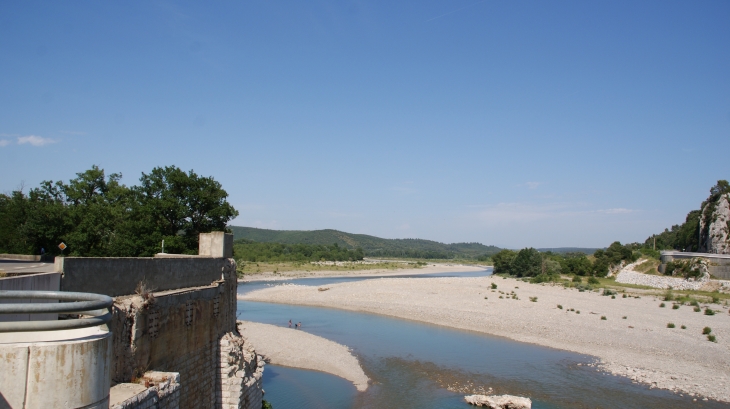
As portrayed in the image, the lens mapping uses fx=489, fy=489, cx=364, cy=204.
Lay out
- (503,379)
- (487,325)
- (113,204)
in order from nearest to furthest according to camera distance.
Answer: (503,379), (113,204), (487,325)

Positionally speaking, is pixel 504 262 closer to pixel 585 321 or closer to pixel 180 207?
pixel 585 321

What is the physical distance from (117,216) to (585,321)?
117 ft

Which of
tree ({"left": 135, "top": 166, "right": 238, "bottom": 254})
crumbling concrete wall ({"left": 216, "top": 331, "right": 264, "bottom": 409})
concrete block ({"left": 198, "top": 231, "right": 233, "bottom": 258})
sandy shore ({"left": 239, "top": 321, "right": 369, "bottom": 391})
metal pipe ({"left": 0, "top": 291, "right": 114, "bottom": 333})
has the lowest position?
sandy shore ({"left": 239, "top": 321, "right": 369, "bottom": 391})

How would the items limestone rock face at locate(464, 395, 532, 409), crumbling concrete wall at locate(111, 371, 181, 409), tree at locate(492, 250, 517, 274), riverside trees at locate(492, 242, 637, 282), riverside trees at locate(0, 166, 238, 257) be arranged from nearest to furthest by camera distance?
crumbling concrete wall at locate(111, 371, 181, 409) → limestone rock face at locate(464, 395, 532, 409) → riverside trees at locate(0, 166, 238, 257) → riverside trees at locate(492, 242, 637, 282) → tree at locate(492, 250, 517, 274)

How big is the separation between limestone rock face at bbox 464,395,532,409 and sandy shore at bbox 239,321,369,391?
17.3ft

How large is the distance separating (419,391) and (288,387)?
247 inches

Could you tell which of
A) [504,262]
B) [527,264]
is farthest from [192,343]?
[504,262]

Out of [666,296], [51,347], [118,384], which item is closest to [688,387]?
[118,384]

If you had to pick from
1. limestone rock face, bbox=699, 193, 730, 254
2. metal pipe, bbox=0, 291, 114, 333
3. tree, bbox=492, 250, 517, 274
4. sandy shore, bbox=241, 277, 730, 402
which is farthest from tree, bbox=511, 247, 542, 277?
metal pipe, bbox=0, 291, 114, 333

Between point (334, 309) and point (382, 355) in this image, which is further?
point (334, 309)

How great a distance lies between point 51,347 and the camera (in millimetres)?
4609

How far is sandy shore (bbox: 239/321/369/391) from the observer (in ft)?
86.3

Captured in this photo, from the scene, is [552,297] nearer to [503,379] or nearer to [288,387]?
[503,379]

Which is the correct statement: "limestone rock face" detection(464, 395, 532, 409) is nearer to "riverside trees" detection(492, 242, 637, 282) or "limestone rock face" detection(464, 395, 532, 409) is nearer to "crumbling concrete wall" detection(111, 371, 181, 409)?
"crumbling concrete wall" detection(111, 371, 181, 409)
